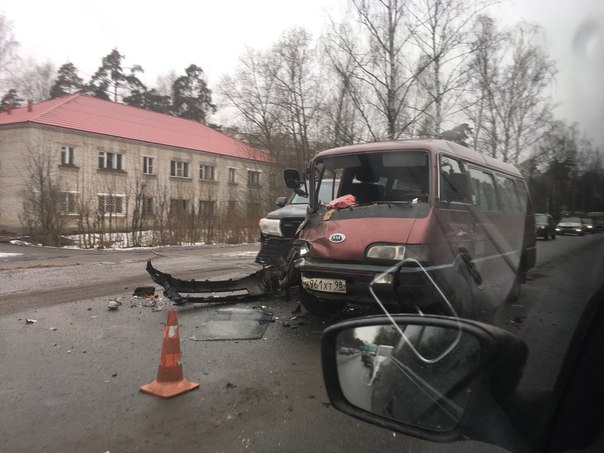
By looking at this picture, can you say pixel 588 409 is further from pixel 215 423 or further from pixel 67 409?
pixel 67 409

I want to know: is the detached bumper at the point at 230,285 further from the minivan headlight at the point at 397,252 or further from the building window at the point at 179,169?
the building window at the point at 179,169

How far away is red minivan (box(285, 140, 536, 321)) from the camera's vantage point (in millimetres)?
4797

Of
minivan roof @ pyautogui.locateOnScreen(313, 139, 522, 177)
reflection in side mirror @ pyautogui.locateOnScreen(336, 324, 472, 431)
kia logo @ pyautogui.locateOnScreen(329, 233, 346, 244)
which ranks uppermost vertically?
minivan roof @ pyautogui.locateOnScreen(313, 139, 522, 177)

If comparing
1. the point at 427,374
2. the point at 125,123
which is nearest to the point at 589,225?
the point at 427,374

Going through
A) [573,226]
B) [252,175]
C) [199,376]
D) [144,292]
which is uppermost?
[252,175]

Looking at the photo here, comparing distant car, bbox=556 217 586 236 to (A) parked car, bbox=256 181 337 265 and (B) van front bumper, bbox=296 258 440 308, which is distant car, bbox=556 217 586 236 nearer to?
(B) van front bumper, bbox=296 258 440 308

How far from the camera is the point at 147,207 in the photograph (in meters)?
20.6

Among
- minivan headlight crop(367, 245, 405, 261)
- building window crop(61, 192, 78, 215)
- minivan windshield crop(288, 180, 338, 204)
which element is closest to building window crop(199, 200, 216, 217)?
building window crop(61, 192, 78, 215)

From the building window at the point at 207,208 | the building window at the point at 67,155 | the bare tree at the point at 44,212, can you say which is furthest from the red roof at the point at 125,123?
the building window at the point at 207,208

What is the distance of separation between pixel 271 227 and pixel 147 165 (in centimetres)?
2945

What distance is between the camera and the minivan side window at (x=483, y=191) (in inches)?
235

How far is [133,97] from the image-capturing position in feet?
187

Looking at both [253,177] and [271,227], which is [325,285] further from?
[253,177]

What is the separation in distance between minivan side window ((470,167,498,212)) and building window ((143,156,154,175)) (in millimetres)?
31880
